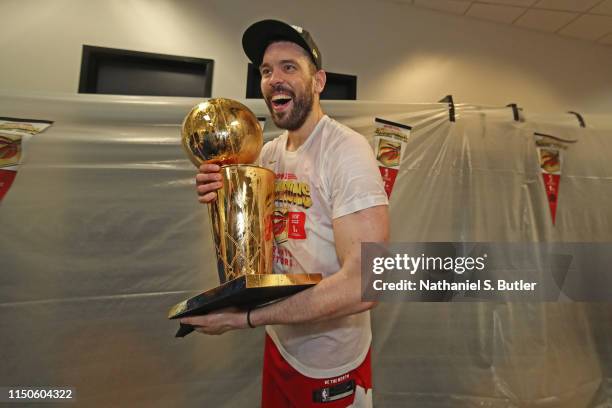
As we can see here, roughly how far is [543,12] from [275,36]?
98.2 inches

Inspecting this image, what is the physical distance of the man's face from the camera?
2.43ft

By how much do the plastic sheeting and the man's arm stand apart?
0.81m

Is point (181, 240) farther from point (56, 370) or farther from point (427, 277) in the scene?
point (427, 277)

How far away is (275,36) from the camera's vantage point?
79 cm

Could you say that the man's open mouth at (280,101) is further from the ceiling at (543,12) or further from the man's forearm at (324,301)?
the ceiling at (543,12)

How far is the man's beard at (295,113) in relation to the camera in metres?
0.75

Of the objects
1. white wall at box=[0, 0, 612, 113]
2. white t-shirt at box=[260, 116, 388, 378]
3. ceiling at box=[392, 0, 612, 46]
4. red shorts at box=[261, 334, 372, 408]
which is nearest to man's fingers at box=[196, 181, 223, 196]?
white t-shirt at box=[260, 116, 388, 378]

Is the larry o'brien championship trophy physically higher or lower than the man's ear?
lower

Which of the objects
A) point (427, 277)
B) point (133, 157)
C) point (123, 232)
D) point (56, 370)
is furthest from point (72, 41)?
point (427, 277)

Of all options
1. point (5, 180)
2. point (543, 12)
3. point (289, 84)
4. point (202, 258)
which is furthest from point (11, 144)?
point (543, 12)

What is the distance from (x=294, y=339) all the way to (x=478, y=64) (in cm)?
251

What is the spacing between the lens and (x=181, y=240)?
54.2 inches

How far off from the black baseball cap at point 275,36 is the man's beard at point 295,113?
0.33 feet

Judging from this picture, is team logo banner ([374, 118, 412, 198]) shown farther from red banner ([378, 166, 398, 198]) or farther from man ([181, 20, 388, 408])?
man ([181, 20, 388, 408])
